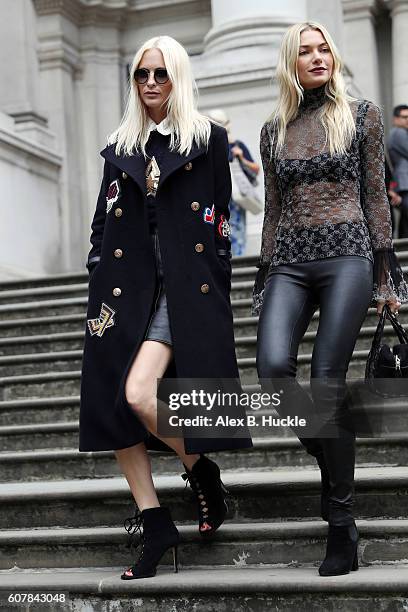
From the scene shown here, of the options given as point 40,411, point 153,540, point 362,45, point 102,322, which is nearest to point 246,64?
point 362,45

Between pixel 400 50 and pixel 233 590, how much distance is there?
11.2 m

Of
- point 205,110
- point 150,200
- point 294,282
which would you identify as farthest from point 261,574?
point 205,110

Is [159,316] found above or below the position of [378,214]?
below

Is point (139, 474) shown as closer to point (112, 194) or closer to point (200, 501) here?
point (200, 501)

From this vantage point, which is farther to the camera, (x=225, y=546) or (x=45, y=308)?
(x=45, y=308)

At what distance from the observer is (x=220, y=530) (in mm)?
4629

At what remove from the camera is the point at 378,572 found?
4.16 meters

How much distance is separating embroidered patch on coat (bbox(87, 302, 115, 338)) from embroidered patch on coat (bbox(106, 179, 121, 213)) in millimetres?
401

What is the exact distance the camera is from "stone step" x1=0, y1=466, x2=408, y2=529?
4.76 m

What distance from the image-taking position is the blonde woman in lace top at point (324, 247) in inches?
160

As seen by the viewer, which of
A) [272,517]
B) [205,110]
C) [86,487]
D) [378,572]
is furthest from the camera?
[205,110]

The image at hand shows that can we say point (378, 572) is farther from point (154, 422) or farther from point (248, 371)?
point (248, 371)

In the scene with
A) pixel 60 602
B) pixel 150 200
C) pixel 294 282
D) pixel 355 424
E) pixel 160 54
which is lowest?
Result: pixel 60 602

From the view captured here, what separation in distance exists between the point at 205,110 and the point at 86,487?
6.60 meters
